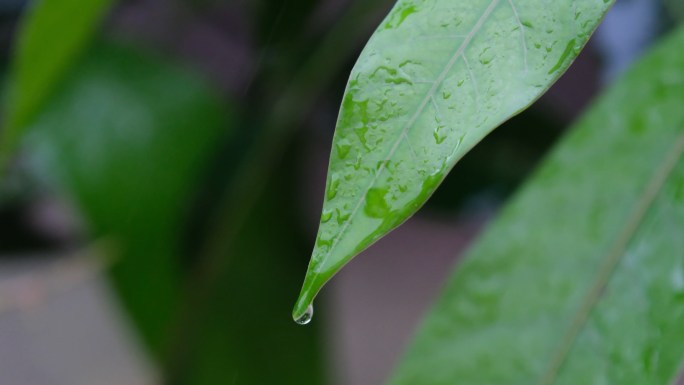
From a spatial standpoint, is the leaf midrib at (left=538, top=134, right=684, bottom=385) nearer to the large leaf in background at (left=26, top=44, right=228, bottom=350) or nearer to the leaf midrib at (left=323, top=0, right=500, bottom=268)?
the leaf midrib at (left=323, top=0, right=500, bottom=268)

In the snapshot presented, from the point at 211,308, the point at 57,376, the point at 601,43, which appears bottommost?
the point at 57,376

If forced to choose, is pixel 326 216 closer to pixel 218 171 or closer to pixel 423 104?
pixel 423 104

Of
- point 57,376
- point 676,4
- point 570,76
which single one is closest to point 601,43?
point 676,4

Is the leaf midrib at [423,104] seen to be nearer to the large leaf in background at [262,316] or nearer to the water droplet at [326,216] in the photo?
the water droplet at [326,216]

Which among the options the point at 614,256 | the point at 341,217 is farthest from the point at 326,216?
the point at 614,256

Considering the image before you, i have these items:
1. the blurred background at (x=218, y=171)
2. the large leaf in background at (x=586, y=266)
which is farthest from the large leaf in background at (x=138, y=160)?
the large leaf in background at (x=586, y=266)

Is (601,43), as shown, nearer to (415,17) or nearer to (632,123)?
(632,123)
